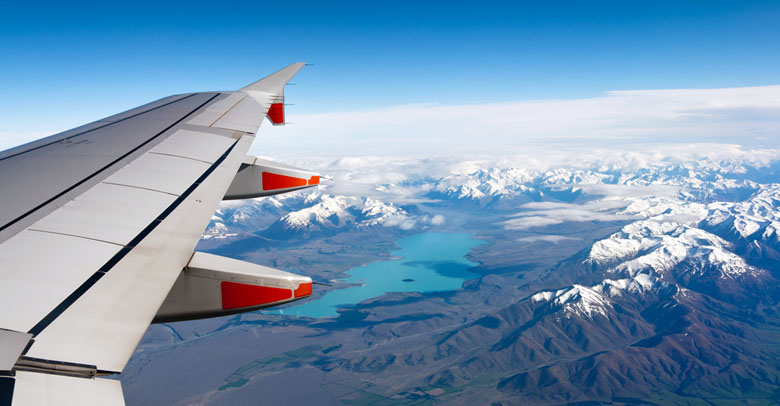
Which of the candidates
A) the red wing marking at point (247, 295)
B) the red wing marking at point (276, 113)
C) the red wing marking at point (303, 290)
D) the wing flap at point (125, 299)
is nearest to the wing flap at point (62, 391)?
the wing flap at point (125, 299)

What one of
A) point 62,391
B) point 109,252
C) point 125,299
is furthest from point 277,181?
point 62,391

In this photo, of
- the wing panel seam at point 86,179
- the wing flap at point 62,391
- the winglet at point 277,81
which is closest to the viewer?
the wing flap at point 62,391

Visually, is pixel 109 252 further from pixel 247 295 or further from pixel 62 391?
pixel 62 391

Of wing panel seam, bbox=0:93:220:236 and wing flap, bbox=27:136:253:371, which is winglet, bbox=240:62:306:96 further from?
wing flap, bbox=27:136:253:371

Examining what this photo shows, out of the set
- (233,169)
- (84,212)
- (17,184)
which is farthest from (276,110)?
(84,212)

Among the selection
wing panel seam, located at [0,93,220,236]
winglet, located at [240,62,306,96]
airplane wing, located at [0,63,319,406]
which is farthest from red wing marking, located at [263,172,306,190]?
winglet, located at [240,62,306,96]

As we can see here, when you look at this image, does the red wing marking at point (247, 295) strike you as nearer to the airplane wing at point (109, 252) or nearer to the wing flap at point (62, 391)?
the airplane wing at point (109, 252)
